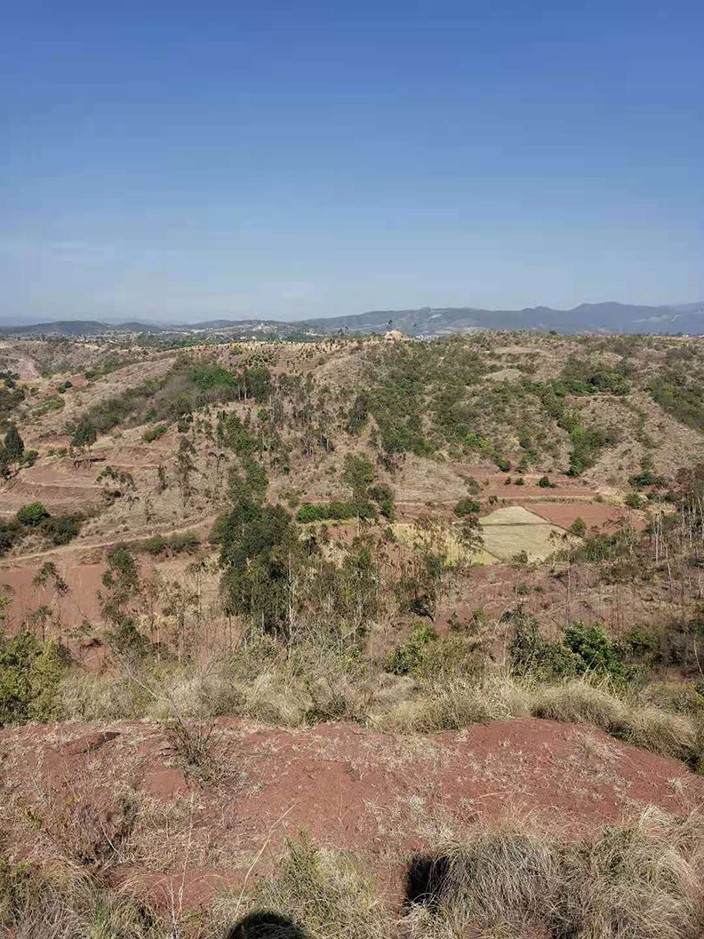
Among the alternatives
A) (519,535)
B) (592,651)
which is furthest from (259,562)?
(519,535)

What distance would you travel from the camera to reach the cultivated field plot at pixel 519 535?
2708 cm

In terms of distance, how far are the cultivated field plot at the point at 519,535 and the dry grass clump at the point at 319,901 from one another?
76.5 feet

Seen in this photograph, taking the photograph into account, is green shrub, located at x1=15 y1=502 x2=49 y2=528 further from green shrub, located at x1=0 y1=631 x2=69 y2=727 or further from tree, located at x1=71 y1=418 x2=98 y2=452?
green shrub, located at x1=0 y1=631 x2=69 y2=727

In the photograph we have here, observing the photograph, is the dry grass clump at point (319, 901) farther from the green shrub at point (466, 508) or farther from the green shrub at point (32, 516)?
the green shrub at point (32, 516)

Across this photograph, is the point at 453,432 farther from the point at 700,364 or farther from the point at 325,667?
the point at 325,667

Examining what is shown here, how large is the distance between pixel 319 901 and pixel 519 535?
2765 centimetres

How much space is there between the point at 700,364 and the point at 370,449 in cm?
3662

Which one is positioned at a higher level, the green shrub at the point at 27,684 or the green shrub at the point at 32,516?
the green shrub at the point at 27,684

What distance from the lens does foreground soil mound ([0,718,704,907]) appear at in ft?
12.9

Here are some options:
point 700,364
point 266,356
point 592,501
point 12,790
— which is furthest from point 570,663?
point 266,356

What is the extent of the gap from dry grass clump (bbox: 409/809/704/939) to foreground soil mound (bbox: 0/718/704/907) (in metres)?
0.42

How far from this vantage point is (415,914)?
3.43m

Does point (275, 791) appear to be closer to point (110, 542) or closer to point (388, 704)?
point (388, 704)

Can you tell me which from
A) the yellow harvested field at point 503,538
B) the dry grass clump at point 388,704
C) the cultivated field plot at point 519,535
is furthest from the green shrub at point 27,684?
the cultivated field plot at point 519,535
